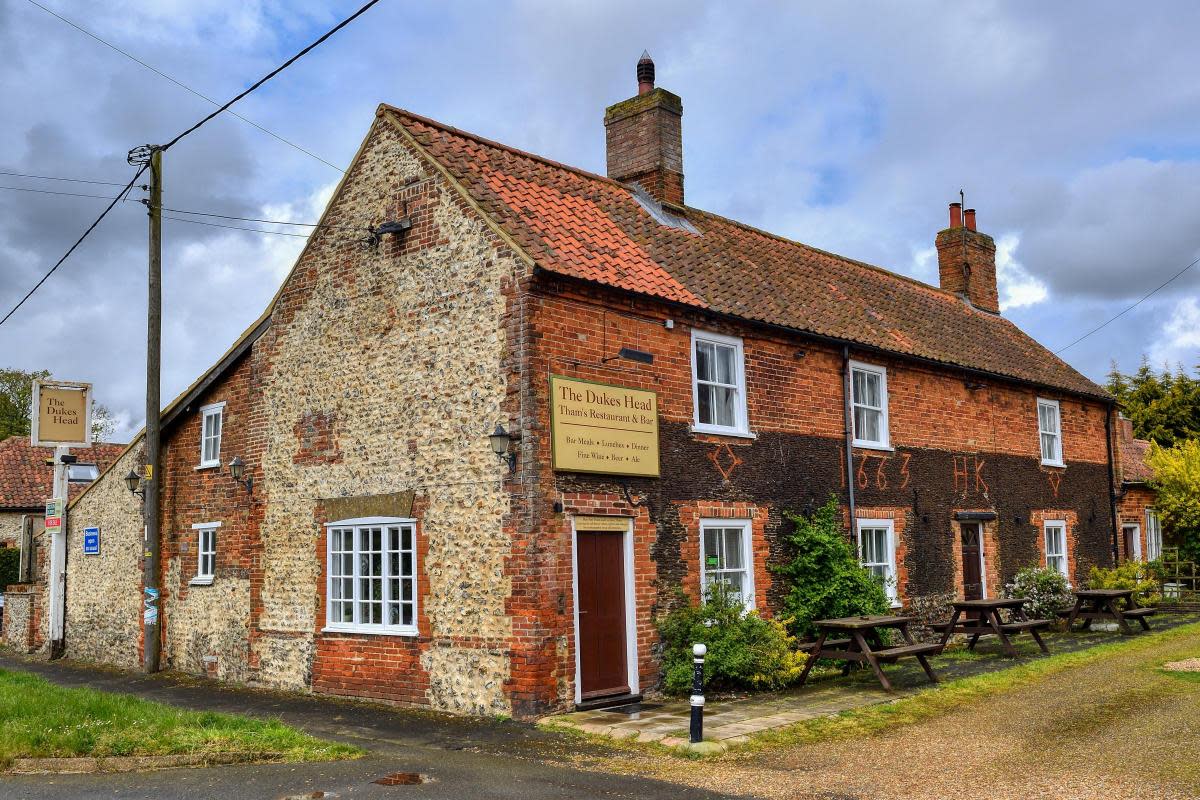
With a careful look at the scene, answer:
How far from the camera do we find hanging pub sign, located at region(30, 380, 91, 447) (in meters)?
21.8

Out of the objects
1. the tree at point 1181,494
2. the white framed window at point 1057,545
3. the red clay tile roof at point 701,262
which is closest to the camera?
the red clay tile roof at point 701,262

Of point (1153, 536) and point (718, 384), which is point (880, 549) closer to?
point (718, 384)

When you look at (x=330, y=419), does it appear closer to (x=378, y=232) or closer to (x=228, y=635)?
(x=378, y=232)

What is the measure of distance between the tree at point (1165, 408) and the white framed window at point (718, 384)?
30.1 meters

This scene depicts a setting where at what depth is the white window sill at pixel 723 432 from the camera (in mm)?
14873

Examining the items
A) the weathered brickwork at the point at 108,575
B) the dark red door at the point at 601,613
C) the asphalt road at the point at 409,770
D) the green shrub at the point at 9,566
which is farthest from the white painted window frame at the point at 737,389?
the green shrub at the point at 9,566

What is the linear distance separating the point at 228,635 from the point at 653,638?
784 centimetres

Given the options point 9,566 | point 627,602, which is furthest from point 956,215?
point 9,566

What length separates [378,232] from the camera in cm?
1495

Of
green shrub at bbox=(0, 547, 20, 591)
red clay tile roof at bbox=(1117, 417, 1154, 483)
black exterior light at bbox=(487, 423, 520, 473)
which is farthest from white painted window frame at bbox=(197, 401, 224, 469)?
red clay tile roof at bbox=(1117, 417, 1154, 483)

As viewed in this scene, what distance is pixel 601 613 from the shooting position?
13219 mm

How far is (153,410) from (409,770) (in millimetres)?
11493

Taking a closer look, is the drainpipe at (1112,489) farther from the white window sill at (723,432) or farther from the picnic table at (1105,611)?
the white window sill at (723,432)

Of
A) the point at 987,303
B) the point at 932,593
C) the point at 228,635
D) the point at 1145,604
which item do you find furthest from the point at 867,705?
the point at 987,303
